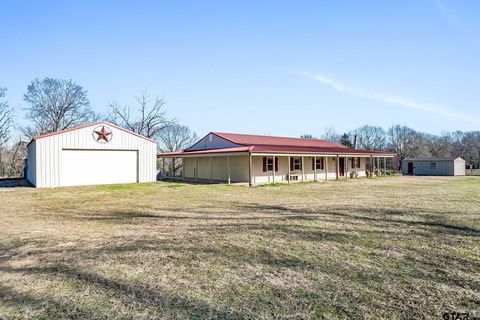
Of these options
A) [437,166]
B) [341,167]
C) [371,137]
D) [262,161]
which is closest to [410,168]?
[437,166]

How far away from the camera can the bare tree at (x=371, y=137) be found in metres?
71.1

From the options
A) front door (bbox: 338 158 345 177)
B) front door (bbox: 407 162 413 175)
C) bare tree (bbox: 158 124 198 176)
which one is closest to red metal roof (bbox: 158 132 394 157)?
front door (bbox: 338 158 345 177)

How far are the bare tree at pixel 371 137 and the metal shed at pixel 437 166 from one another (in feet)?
100

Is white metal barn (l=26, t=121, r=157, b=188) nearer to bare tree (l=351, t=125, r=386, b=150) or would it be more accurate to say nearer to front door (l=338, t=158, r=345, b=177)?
front door (l=338, t=158, r=345, b=177)

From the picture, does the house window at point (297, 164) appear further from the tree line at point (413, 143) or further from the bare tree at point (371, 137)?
the bare tree at point (371, 137)

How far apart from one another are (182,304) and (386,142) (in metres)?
75.2

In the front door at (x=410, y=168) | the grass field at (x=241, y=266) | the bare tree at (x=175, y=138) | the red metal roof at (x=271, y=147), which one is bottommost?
the grass field at (x=241, y=266)

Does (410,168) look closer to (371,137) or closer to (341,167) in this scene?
(341,167)

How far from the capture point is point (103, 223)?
7.64 meters

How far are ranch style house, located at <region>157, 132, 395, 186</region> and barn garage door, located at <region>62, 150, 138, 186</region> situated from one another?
516 cm

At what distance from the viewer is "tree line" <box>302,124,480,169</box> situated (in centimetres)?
6059

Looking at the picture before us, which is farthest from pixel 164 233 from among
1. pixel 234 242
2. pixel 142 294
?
pixel 142 294

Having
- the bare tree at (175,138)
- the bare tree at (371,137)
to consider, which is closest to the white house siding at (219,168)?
the bare tree at (175,138)

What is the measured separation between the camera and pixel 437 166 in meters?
38.0
